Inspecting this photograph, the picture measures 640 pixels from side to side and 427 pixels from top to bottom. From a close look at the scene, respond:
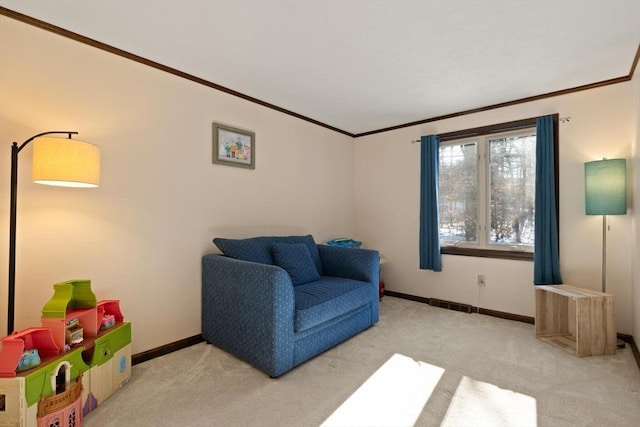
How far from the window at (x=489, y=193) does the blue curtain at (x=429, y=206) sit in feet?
0.61

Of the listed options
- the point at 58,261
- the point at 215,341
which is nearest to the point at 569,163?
the point at 215,341

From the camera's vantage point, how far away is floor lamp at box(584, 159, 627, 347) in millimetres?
2598

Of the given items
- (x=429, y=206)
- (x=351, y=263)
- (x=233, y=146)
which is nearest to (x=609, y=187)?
(x=429, y=206)

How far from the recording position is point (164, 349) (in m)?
2.52

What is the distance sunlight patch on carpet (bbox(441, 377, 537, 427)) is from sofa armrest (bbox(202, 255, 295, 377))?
3.61ft

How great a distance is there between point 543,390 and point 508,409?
40 cm

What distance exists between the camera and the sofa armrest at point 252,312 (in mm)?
2126

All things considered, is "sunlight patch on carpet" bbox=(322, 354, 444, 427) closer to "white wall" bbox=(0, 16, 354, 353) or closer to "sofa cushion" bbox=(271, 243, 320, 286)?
"sofa cushion" bbox=(271, 243, 320, 286)

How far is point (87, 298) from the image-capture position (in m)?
1.92

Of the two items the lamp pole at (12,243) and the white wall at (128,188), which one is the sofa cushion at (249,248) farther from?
the lamp pole at (12,243)

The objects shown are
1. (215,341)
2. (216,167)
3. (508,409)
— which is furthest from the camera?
(216,167)

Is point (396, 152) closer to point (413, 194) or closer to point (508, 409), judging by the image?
point (413, 194)

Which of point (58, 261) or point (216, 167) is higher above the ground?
point (216, 167)

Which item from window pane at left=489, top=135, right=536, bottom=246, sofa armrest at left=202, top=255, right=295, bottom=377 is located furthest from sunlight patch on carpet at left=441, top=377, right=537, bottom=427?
window pane at left=489, top=135, right=536, bottom=246
